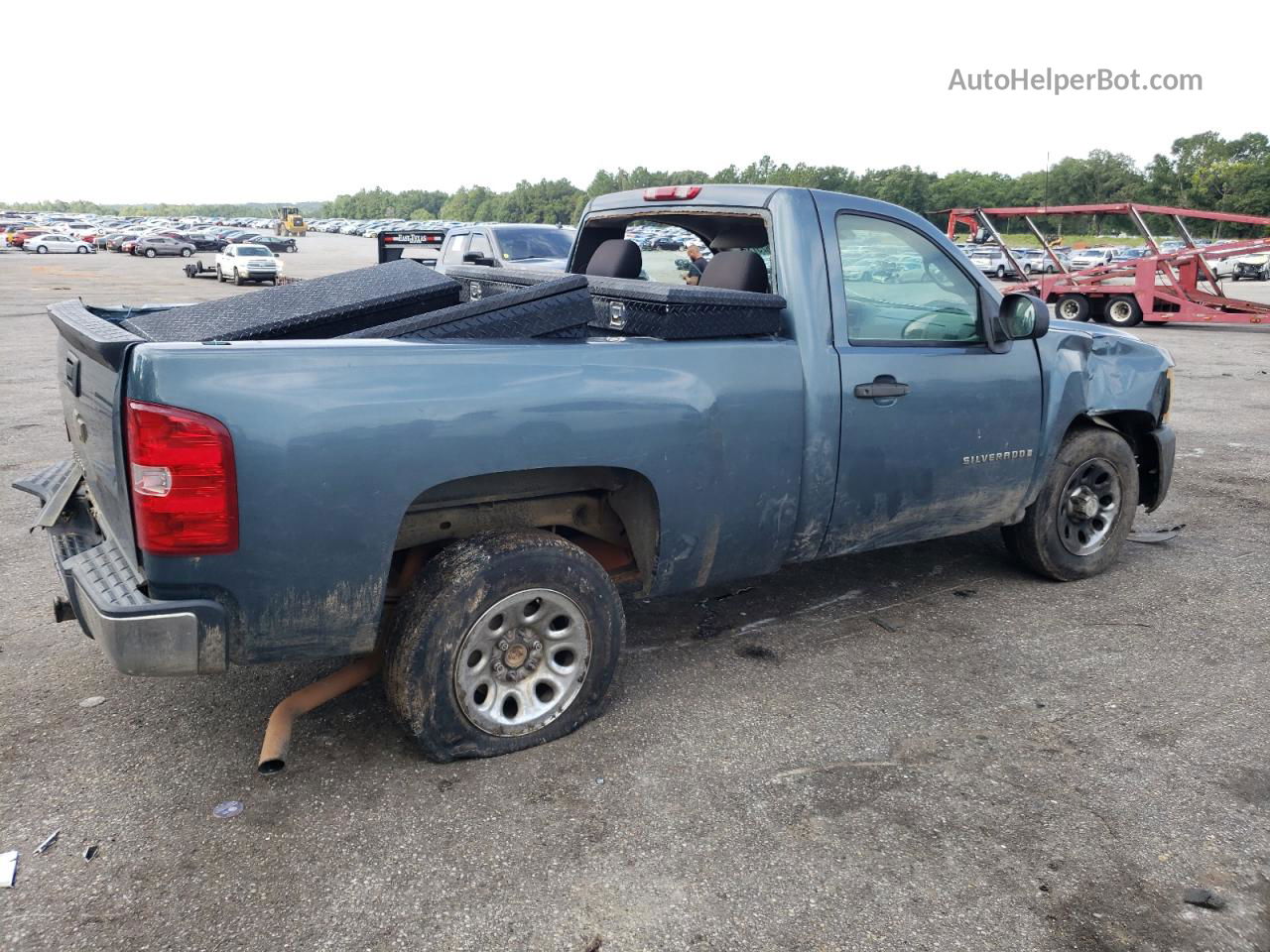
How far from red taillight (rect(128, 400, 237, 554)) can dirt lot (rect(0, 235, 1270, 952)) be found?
0.93 m

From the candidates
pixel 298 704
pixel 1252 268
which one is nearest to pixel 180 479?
pixel 298 704

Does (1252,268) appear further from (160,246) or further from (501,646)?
(160,246)

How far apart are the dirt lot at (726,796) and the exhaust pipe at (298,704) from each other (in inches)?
7.0

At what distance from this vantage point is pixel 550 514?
12.0 ft

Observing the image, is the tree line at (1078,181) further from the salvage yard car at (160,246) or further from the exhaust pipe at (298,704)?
the exhaust pipe at (298,704)

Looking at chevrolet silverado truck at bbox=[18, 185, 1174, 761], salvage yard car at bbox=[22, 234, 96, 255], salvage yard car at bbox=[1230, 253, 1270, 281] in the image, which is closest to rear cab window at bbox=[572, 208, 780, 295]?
chevrolet silverado truck at bbox=[18, 185, 1174, 761]

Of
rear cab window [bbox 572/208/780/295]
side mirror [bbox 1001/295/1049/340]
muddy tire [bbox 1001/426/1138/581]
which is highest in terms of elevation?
rear cab window [bbox 572/208/780/295]

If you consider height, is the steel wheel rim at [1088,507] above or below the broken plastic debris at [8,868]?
above

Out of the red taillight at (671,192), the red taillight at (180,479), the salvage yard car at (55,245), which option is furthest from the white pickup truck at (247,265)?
the red taillight at (180,479)

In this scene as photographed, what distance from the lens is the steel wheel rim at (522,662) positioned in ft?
10.8

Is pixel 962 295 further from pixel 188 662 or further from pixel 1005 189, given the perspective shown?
pixel 1005 189

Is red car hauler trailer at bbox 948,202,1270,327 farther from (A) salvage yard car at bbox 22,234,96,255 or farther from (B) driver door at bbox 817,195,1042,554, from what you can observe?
(A) salvage yard car at bbox 22,234,96,255

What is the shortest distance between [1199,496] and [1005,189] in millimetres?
112426

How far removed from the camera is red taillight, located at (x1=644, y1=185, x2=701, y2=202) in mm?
4566
